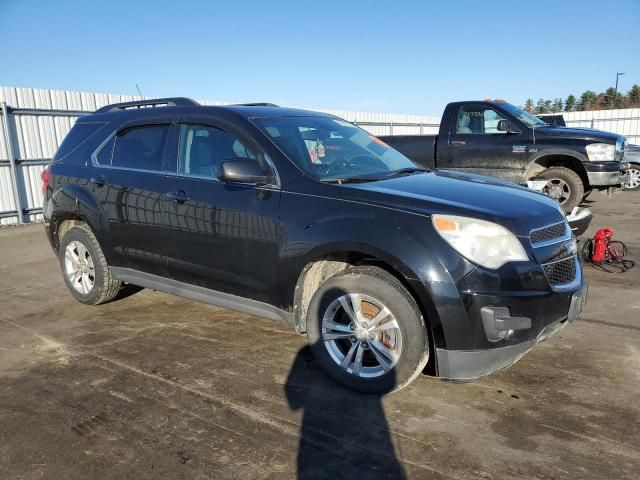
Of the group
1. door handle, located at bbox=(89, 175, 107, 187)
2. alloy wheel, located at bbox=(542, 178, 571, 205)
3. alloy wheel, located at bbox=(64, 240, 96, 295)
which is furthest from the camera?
alloy wheel, located at bbox=(542, 178, 571, 205)

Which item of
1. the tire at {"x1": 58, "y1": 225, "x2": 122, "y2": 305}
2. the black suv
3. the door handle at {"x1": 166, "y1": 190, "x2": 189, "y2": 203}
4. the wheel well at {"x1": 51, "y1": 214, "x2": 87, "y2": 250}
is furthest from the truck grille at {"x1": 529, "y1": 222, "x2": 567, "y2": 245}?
the wheel well at {"x1": 51, "y1": 214, "x2": 87, "y2": 250}

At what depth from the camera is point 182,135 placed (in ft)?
13.6

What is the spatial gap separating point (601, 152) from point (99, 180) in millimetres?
7716

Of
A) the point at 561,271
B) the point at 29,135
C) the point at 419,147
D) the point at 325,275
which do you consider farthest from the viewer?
the point at 29,135

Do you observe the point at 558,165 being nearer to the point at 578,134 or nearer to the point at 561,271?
the point at 578,134

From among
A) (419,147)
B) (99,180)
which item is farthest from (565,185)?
(99,180)

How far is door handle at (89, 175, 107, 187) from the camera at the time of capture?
4551 millimetres

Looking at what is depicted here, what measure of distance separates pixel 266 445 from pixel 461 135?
7.39m

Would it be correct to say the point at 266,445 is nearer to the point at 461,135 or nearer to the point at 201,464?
the point at 201,464

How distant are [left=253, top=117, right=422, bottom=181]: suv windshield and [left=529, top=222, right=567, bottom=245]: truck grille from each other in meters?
1.14

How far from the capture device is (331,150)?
3979 millimetres

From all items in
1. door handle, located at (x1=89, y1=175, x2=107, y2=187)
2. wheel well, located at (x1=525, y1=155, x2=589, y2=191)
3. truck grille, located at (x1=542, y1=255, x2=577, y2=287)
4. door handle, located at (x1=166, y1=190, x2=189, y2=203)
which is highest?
door handle, located at (x1=89, y1=175, x2=107, y2=187)

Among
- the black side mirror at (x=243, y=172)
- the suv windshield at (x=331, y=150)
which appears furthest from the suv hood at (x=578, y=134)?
the black side mirror at (x=243, y=172)

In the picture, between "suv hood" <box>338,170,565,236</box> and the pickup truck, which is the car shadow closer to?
"suv hood" <box>338,170,565,236</box>
